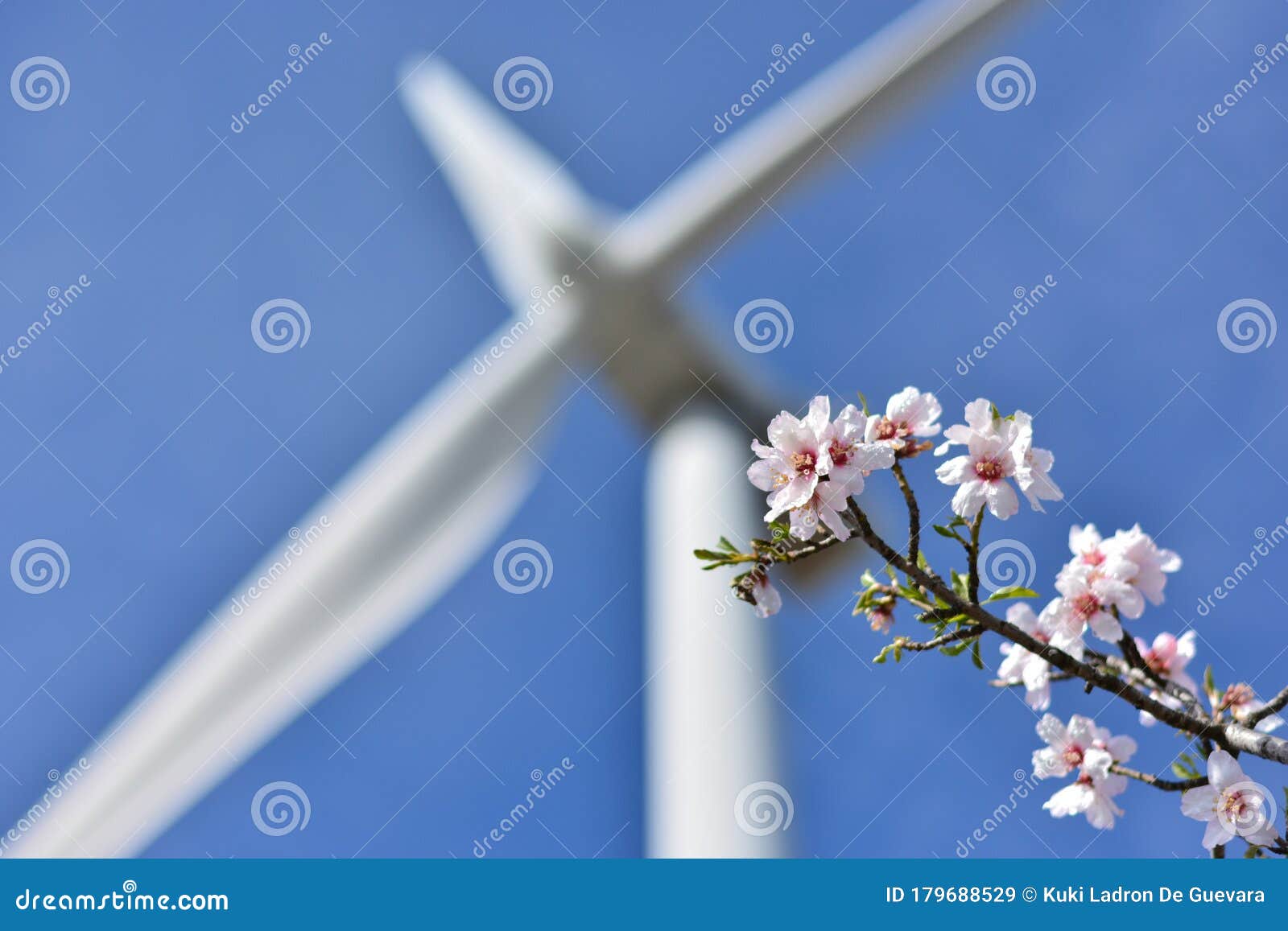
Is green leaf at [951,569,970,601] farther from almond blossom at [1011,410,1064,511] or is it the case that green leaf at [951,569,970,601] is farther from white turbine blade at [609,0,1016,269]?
white turbine blade at [609,0,1016,269]

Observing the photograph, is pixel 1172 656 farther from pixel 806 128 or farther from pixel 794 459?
pixel 806 128

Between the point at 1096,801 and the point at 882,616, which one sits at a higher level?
the point at 882,616

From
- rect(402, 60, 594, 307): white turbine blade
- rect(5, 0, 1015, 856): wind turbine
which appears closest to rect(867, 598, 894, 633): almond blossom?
rect(5, 0, 1015, 856): wind turbine

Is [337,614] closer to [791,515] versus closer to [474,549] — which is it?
[474,549]

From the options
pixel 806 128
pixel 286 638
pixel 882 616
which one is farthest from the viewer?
pixel 806 128

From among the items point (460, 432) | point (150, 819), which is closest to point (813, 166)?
point (460, 432)

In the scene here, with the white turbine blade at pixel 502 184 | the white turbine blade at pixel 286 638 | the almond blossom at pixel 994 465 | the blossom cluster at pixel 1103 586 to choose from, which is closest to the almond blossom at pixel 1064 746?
the blossom cluster at pixel 1103 586

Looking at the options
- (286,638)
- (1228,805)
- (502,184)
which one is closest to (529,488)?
(286,638)
